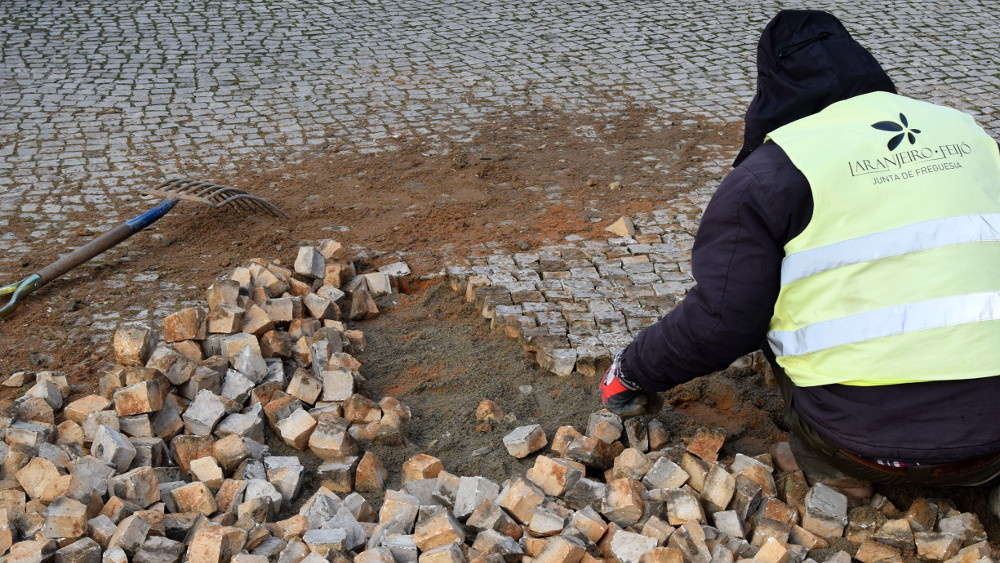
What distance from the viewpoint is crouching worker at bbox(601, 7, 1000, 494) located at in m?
2.95

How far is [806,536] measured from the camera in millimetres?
3361

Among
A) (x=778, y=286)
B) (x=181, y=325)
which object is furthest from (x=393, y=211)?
(x=778, y=286)

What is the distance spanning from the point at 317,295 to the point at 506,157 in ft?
8.36

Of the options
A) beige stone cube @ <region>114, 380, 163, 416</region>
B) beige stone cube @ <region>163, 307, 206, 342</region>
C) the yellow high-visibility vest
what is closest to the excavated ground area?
beige stone cube @ <region>163, 307, 206, 342</region>

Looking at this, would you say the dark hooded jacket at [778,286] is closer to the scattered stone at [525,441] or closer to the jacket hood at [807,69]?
the jacket hood at [807,69]

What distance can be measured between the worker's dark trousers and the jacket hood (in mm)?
921

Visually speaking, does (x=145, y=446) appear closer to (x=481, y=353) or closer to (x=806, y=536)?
(x=481, y=353)

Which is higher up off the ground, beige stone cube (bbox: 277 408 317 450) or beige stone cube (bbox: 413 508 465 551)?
beige stone cube (bbox: 413 508 465 551)

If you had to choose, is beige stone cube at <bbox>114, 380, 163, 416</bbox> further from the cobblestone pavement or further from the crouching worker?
the crouching worker

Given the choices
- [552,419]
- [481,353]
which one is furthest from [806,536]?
[481,353]

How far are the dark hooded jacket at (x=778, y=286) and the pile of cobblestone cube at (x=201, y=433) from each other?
148 centimetres

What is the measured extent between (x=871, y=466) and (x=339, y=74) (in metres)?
6.88

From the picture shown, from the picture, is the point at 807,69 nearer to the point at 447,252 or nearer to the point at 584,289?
the point at 584,289

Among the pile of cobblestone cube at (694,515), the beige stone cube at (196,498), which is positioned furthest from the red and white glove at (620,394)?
the beige stone cube at (196,498)
